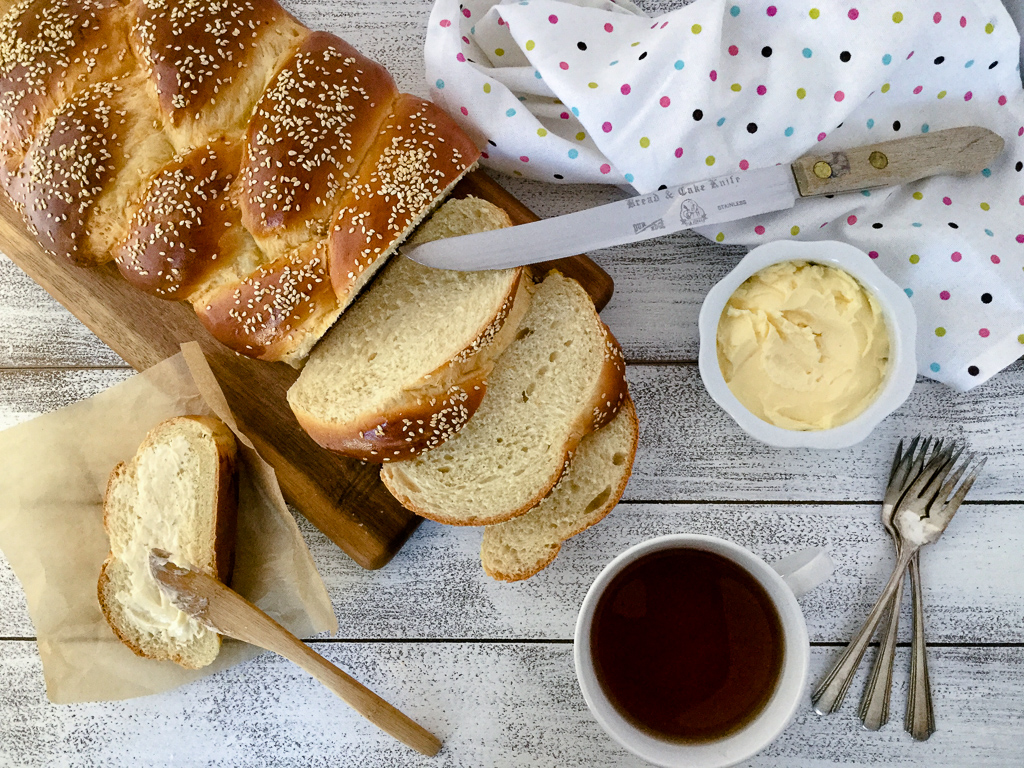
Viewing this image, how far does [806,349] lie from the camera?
1310mm

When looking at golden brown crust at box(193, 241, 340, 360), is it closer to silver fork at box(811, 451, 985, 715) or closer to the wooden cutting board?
the wooden cutting board

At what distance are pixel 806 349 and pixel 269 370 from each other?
102cm

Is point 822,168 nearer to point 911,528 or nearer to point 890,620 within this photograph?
point 911,528

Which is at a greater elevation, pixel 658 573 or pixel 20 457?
pixel 20 457

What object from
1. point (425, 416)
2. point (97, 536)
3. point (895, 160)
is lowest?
point (97, 536)

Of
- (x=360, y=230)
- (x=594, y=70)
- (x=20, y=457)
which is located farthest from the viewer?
(x=20, y=457)

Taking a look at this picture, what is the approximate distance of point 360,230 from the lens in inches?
48.3

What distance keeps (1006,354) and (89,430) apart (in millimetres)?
1791

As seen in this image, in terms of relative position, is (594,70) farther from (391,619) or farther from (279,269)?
(391,619)

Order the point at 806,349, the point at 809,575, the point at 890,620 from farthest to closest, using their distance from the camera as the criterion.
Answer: the point at 890,620 → the point at 806,349 → the point at 809,575

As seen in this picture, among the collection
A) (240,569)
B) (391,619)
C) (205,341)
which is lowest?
(391,619)

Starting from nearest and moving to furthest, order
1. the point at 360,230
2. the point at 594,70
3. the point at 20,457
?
the point at 360,230 → the point at 594,70 → the point at 20,457

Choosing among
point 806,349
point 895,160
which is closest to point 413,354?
point 806,349

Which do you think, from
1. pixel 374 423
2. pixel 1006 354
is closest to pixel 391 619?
A: pixel 374 423
